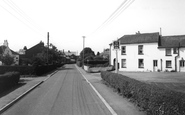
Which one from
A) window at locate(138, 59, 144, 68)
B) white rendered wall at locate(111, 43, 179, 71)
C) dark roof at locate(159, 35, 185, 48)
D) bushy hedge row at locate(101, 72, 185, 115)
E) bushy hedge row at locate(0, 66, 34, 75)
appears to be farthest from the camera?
window at locate(138, 59, 144, 68)

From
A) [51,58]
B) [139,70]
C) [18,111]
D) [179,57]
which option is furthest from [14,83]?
[51,58]

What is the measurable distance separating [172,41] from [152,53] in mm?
4645

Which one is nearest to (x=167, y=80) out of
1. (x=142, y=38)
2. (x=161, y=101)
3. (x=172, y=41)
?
(x=161, y=101)

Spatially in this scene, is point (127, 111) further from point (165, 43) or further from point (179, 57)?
point (165, 43)

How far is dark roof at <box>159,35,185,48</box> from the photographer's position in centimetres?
3173

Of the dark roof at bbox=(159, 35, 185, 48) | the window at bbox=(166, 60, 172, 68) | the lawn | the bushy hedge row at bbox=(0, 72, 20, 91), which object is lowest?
the lawn

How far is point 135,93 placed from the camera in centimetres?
780

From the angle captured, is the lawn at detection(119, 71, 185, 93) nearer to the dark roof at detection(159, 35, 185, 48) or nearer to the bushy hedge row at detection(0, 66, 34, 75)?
the dark roof at detection(159, 35, 185, 48)

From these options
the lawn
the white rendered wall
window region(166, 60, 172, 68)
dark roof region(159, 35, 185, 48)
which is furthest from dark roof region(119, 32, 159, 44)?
the lawn

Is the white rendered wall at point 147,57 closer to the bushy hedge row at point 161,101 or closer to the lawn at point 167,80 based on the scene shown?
the lawn at point 167,80

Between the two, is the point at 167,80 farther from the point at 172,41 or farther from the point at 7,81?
the point at 172,41

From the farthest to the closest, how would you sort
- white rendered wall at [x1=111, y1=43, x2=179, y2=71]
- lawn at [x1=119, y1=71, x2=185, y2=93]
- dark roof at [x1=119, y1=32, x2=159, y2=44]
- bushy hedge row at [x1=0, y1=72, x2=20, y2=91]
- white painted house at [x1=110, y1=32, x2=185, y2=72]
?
dark roof at [x1=119, y1=32, x2=159, y2=44]
white rendered wall at [x1=111, y1=43, x2=179, y2=71]
white painted house at [x1=110, y1=32, x2=185, y2=72]
lawn at [x1=119, y1=71, x2=185, y2=93]
bushy hedge row at [x1=0, y1=72, x2=20, y2=91]

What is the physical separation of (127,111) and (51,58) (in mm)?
41701

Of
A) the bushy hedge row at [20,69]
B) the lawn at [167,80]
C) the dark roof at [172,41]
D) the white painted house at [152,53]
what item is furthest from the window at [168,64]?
the bushy hedge row at [20,69]
